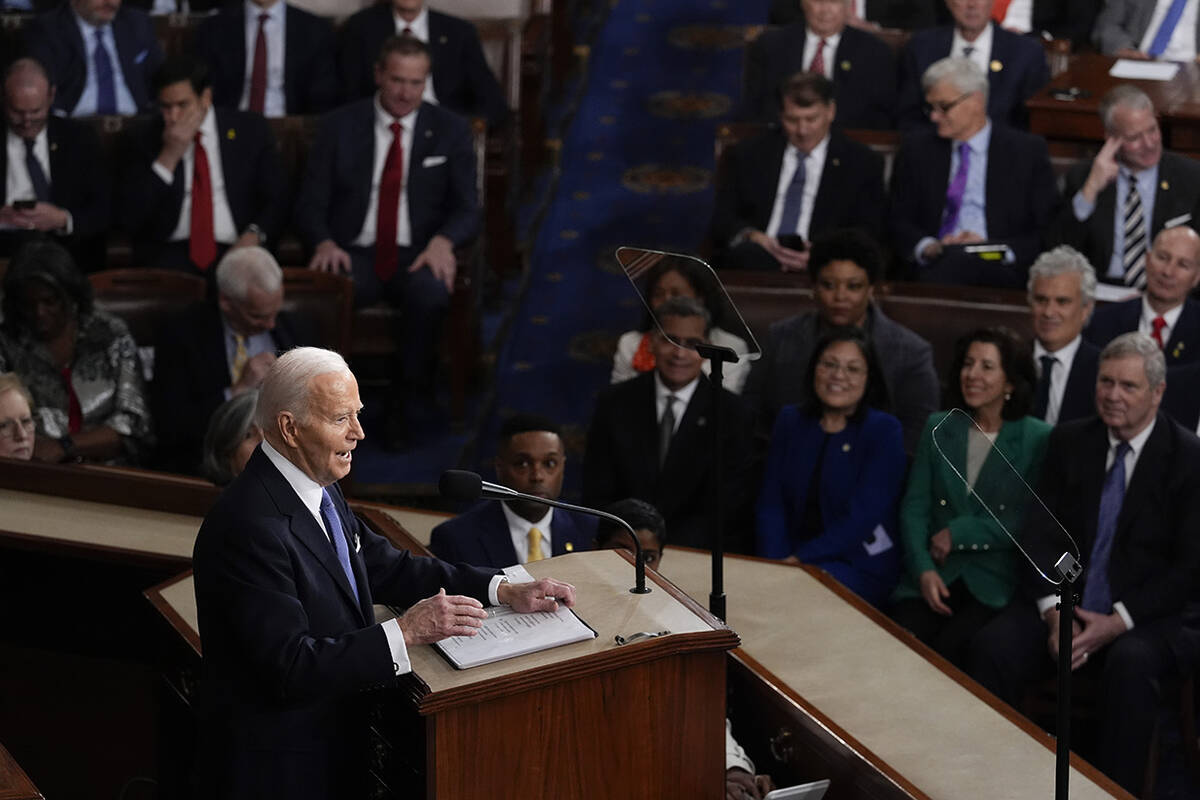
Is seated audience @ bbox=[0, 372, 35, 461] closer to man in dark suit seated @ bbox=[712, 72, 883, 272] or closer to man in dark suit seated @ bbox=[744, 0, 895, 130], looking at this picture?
man in dark suit seated @ bbox=[712, 72, 883, 272]

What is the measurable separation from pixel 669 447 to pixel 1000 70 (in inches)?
93.2

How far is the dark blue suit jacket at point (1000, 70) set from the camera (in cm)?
612

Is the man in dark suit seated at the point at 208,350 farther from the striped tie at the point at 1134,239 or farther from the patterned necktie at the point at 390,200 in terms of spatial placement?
the striped tie at the point at 1134,239

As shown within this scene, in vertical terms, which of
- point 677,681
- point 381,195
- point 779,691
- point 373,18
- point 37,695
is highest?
point 373,18

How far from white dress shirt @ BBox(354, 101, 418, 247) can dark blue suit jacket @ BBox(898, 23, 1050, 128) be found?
1744 millimetres

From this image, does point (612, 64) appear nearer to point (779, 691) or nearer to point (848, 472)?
point (848, 472)

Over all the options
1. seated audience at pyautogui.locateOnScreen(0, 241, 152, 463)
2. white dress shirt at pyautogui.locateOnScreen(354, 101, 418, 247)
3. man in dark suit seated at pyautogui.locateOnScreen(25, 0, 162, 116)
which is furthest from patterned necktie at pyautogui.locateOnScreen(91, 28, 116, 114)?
seated audience at pyautogui.locateOnScreen(0, 241, 152, 463)

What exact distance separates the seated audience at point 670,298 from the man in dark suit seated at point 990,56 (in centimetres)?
171

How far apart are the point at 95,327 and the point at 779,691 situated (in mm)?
2630

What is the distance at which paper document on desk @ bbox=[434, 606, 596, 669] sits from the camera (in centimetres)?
233

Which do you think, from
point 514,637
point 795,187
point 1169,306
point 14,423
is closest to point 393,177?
point 795,187

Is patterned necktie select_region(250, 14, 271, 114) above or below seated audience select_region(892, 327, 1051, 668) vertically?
above

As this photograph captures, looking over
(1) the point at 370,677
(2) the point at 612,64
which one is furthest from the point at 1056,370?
(2) the point at 612,64

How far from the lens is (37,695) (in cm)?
362
